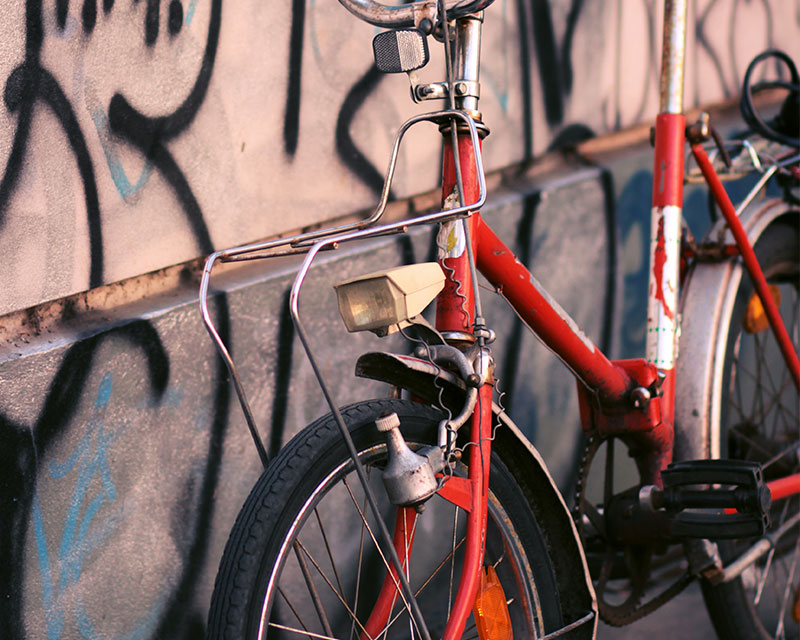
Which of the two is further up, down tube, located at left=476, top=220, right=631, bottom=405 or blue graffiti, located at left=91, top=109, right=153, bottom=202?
blue graffiti, located at left=91, top=109, right=153, bottom=202

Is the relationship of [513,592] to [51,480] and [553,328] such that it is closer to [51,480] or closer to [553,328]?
[553,328]

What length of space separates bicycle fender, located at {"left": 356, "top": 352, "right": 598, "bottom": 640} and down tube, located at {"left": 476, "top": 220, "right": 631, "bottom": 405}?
20 centimetres

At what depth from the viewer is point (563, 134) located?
2.76 metres

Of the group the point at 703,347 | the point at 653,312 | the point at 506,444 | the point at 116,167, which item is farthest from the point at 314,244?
the point at 703,347

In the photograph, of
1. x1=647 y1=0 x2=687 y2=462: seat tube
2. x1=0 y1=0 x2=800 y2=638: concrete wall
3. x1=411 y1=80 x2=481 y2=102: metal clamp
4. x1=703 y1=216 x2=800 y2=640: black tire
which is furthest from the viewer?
x1=703 y1=216 x2=800 y2=640: black tire

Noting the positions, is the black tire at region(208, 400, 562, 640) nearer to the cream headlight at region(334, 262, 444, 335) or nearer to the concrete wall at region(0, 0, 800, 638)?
the cream headlight at region(334, 262, 444, 335)

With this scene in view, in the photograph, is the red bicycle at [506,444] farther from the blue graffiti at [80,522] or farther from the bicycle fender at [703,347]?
the blue graffiti at [80,522]

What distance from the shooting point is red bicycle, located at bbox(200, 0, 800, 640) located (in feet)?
4.03

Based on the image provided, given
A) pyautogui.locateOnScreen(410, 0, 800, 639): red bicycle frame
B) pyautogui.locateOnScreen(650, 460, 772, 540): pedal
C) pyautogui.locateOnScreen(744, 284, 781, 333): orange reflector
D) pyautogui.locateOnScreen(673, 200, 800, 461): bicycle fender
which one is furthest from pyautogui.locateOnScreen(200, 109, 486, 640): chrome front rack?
pyautogui.locateOnScreen(744, 284, 781, 333): orange reflector

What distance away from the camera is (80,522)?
1789mm

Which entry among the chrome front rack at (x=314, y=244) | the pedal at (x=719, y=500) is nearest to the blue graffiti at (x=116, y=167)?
the chrome front rack at (x=314, y=244)

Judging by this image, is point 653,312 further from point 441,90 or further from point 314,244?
point 314,244

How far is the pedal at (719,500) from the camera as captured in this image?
5.79 ft

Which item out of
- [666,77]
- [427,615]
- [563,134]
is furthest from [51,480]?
[563,134]
